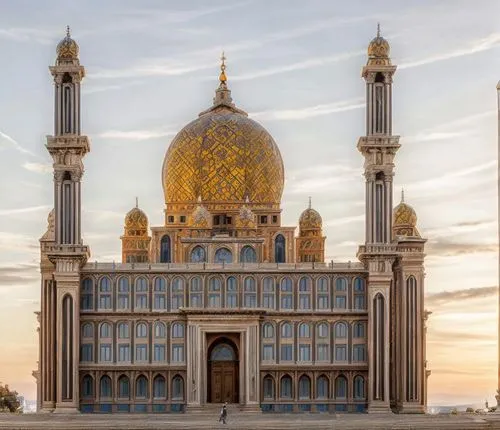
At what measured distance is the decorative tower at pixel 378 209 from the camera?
401 feet

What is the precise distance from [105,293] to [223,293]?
26.7 ft

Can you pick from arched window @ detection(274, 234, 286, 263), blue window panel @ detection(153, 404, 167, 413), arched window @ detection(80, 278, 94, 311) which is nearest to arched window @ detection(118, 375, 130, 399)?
blue window panel @ detection(153, 404, 167, 413)

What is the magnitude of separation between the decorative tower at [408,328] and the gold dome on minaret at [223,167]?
13535 mm

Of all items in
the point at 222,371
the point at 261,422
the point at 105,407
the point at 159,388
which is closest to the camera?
the point at 261,422

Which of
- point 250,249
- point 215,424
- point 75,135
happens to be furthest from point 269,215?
point 215,424

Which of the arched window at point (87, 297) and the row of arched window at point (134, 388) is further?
the arched window at point (87, 297)

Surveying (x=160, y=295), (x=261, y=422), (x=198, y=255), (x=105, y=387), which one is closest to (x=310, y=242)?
(x=198, y=255)

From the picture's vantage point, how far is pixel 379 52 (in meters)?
127

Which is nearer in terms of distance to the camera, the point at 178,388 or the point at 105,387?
the point at 105,387

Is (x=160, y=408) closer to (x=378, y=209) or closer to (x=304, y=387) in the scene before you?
(x=304, y=387)

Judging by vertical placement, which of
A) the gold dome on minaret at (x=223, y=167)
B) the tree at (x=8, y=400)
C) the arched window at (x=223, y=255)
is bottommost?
the tree at (x=8, y=400)

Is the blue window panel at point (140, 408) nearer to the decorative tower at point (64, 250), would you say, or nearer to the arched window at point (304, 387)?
the decorative tower at point (64, 250)

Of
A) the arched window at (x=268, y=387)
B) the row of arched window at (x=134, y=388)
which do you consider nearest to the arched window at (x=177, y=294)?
the row of arched window at (x=134, y=388)

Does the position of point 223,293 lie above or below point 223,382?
above
